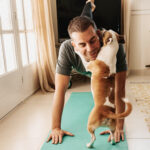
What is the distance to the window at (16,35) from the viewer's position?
222 centimetres

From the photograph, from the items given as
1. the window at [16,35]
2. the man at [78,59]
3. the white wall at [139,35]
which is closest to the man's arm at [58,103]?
the man at [78,59]

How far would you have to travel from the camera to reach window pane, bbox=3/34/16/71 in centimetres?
229

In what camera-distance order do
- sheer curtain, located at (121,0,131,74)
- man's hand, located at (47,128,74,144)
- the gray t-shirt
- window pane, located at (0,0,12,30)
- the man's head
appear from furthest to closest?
1. sheer curtain, located at (121,0,131,74)
2. window pane, located at (0,0,12,30)
3. man's hand, located at (47,128,74,144)
4. the gray t-shirt
5. the man's head

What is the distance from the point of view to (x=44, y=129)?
5.98 ft

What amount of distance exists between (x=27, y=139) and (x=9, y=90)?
2.46 ft

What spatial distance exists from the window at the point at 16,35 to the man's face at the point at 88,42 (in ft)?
4.12

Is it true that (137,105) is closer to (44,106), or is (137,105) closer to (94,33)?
(44,106)

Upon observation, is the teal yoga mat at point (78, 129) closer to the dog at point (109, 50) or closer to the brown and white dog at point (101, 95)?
the brown and white dog at point (101, 95)

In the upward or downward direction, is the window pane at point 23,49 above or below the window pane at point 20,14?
below

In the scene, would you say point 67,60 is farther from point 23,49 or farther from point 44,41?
point 44,41

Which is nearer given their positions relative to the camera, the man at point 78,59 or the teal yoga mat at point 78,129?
the man at point 78,59

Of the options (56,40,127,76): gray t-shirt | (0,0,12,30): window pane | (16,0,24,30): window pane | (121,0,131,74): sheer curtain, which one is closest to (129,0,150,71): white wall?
(121,0,131,74): sheer curtain

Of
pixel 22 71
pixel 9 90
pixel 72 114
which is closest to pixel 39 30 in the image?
pixel 22 71

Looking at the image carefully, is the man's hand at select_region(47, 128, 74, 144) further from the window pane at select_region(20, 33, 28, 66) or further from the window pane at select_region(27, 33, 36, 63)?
the window pane at select_region(27, 33, 36, 63)
